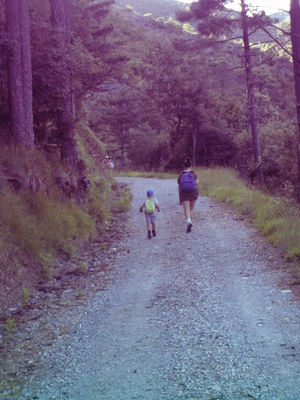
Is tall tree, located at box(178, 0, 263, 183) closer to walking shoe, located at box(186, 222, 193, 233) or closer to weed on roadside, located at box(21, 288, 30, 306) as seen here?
walking shoe, located at box(186, 222, 193, 233)

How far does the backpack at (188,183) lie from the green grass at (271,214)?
1.91 meters

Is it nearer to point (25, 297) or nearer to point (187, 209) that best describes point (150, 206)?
point (187, 209)

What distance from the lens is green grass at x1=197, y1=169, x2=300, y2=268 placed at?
936cm

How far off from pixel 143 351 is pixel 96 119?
47.8m

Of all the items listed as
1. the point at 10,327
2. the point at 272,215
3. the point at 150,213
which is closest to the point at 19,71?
the point at 150,213

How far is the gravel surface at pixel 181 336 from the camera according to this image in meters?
4.23

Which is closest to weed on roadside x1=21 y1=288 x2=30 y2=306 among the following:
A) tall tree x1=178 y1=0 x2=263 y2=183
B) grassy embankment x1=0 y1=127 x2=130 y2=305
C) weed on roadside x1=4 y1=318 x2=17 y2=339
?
grassy embankment x1=0 y1=127 x2=130 y2=305

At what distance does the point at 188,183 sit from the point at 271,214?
2314 mm

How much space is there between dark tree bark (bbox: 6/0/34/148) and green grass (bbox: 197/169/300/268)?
243 inches

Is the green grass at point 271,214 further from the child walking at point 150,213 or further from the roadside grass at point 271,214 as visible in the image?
the child walking at point 150,213

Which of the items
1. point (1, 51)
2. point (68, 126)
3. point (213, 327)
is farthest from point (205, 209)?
point (213, 327)

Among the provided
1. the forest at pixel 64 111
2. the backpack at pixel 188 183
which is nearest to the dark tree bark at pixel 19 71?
the forest at pixel 64 111

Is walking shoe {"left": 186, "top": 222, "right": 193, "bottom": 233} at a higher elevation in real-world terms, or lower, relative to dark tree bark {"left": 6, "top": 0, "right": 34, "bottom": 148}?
lower

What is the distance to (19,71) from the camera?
11.7 metres
